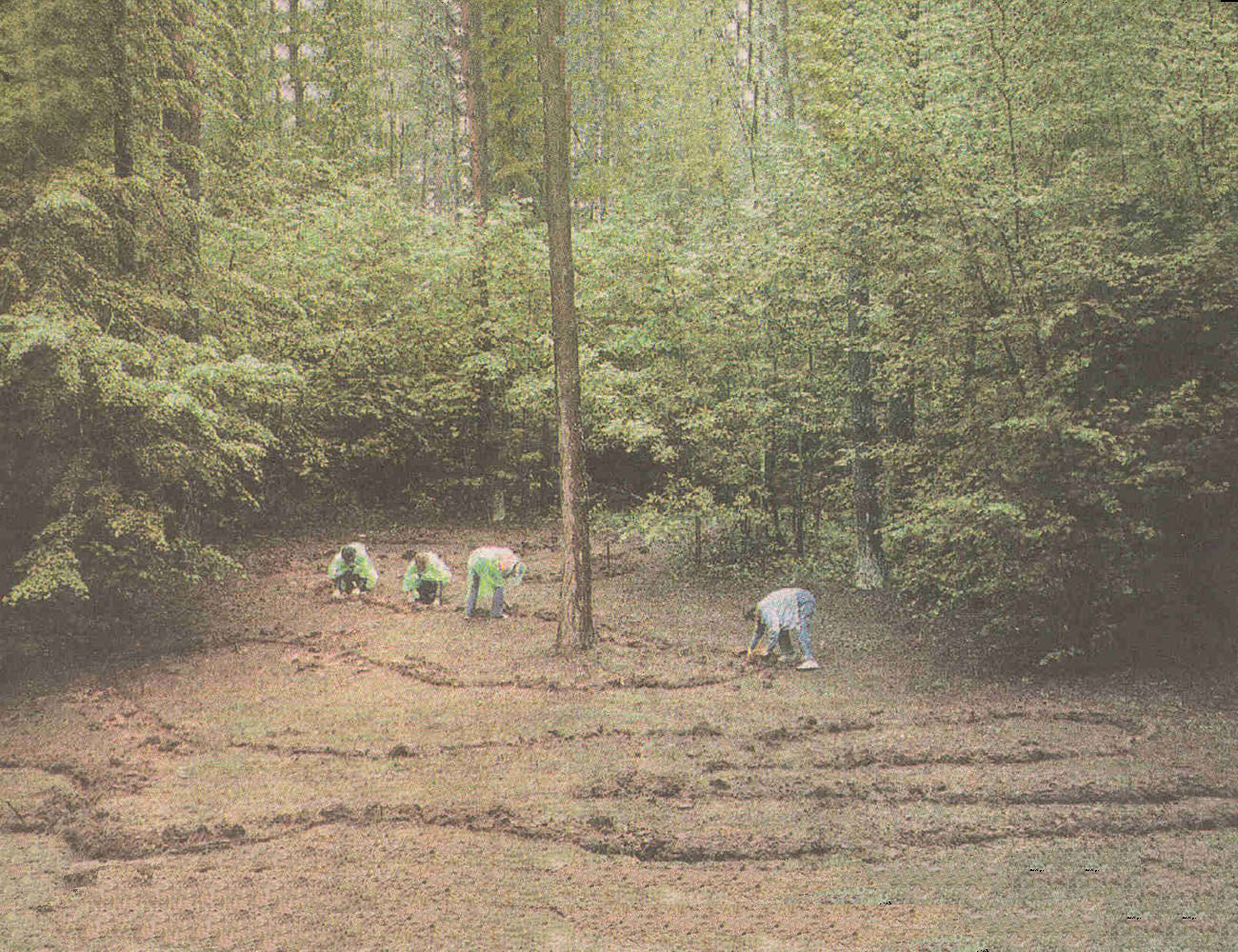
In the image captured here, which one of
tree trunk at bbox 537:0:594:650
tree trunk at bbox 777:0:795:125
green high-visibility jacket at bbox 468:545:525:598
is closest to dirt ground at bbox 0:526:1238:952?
tree trunk at bbox 537:0:594:650

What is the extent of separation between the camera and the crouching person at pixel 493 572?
1409 centimetres

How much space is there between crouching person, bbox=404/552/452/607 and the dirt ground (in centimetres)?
212

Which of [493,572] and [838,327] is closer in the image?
[493,572]

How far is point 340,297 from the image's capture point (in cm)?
1894

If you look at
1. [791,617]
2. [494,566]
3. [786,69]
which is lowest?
[791,617]

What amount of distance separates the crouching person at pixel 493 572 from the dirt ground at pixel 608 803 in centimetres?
156

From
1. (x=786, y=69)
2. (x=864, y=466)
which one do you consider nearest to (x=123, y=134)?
(x=864, y=466)

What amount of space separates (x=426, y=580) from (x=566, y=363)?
4570 millimetres

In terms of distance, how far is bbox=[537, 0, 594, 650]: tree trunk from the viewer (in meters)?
12.0

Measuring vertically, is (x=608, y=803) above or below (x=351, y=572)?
below

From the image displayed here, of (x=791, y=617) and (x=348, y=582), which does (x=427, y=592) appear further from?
(x=791, y=617)

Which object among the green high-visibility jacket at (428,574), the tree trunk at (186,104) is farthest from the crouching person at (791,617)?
the tree trunk at (186,104)

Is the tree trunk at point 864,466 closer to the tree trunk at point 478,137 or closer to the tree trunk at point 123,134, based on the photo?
the tree trunk at point 478,137

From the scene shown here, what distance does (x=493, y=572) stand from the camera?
14156 mm
